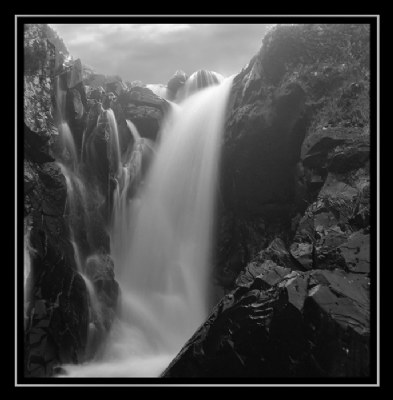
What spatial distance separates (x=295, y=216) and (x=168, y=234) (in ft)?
18.3

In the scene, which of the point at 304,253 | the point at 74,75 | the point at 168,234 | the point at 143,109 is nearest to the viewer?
the point at 304,253

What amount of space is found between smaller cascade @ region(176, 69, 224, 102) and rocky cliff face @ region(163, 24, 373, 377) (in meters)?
4.72

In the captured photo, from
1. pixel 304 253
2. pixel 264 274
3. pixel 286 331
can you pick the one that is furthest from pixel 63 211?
pixel 286 331

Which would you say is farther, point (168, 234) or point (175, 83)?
point (175, 83)

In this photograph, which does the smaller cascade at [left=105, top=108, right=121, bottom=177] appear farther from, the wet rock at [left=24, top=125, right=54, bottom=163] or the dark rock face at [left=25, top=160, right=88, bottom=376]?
the wet rock at [left=24, top=125, right=54, bottom=163]

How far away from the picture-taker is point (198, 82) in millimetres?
26078

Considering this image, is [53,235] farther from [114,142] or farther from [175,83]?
[175,83]

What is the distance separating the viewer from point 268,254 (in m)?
13.9

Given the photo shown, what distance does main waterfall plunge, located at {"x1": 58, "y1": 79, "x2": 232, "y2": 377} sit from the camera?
17047 millimetres

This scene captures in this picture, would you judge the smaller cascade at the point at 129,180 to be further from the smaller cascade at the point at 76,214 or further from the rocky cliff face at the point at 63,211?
the smaller cascade at the point at 76,214

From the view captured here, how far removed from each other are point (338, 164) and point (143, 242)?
8.73 metres

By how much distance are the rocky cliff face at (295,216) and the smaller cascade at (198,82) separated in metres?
4.72

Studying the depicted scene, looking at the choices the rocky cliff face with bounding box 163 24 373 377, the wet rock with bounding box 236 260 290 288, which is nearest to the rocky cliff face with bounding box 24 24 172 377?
the rocky cliff face with bounding box 163 24 373 377
